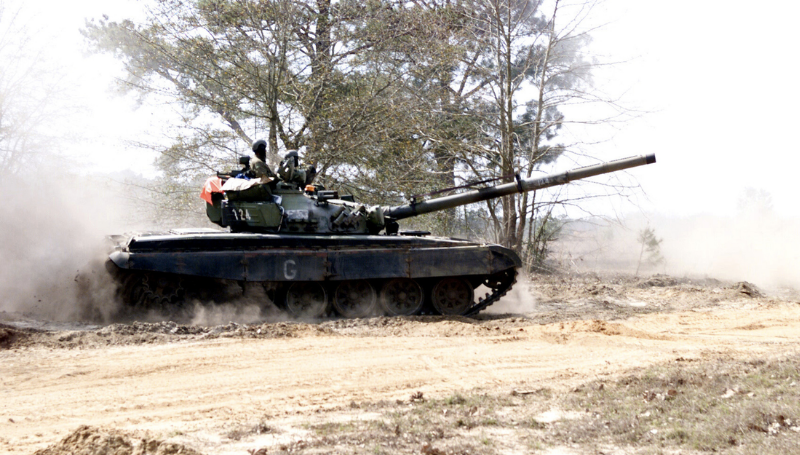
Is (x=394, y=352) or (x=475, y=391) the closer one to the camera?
(x=475, y=391)

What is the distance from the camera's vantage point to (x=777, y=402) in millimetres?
5586

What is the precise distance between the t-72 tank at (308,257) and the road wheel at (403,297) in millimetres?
18

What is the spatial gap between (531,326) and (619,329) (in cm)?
129

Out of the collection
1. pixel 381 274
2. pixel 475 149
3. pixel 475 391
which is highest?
pixel 475 149

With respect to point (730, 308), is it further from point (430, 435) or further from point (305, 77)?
point (305, 77)

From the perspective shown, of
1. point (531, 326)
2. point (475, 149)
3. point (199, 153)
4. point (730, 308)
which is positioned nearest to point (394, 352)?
point (531, 326)

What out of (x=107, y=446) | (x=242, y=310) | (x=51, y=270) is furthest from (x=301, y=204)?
(x=107, y=446)

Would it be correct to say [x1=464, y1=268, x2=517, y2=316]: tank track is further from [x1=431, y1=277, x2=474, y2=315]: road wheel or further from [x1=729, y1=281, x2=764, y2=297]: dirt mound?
[x1=729, y1=281, x2=764, y2=297]: dirt mound

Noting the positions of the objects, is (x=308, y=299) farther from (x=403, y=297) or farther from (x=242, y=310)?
(x=403, y=297)

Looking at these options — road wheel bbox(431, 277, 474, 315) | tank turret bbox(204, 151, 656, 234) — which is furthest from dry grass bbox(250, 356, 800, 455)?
road wheel bbox(431, 277, 474, 315)

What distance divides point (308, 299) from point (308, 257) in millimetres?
941

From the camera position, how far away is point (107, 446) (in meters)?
4.49

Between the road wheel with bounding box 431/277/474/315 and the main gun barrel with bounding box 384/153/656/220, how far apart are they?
142cm

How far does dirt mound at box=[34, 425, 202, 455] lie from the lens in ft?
14.6
